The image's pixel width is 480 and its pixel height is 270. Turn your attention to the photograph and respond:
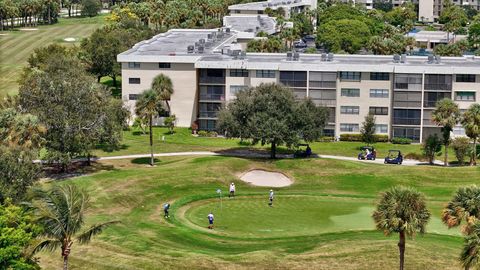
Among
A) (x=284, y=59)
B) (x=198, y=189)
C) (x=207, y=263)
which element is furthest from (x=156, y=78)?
(x=207, y=263)

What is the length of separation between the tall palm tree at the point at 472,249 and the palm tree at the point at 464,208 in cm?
199

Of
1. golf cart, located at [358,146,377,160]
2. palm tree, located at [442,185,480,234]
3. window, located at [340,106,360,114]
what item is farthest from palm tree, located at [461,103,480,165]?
palm tree, located at [442,185,480,234]

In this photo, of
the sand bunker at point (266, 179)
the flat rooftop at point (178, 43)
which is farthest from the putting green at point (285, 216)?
the flat rooftop at point (178, 43)

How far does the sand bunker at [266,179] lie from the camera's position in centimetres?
8262

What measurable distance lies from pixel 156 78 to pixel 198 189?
36.2 m

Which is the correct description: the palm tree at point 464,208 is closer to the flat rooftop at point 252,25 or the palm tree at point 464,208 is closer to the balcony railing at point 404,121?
the balcony railing at point 404,121

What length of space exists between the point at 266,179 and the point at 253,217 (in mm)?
14611

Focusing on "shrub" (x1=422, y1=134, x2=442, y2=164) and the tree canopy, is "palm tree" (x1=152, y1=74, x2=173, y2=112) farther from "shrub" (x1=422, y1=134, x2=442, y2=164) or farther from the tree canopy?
"shrub" (x1=422, y1=134, x2=442, y2=164)

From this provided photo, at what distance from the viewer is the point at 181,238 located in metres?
61.7

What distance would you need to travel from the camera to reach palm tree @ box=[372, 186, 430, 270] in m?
45.9

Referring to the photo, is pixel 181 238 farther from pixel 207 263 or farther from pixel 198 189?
pixel 198 189

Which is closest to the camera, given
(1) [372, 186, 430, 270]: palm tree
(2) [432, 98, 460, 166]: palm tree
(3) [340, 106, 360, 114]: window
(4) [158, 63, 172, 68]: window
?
(1) [372, 186, 430, 270]: palm tree

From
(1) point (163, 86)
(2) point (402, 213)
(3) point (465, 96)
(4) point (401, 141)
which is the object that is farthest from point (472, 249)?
(1) point (163, 86)

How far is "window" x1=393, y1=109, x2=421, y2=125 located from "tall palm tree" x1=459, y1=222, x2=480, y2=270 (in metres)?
66.4
